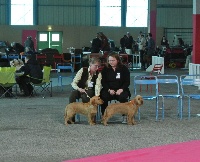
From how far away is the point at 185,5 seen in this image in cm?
3769

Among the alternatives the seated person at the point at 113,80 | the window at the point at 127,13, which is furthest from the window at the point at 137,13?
the seated person at the point at 113,80

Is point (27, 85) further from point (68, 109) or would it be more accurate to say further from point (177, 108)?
point (68, 109)

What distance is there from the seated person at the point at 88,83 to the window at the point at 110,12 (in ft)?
87.4

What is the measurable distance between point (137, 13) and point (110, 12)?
158 cm

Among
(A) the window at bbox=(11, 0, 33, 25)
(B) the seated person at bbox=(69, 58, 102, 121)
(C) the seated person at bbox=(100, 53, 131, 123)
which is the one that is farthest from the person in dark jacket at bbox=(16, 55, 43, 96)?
(A) the window at bbox=(11, 0, 33, 25)

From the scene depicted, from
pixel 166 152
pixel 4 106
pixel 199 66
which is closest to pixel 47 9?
pixel 199 66

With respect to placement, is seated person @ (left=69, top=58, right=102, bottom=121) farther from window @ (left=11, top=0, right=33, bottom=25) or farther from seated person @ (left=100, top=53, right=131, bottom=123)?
window @ (left=11, top=0, right=33, bottom=25)

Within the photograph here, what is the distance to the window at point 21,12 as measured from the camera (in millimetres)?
35312

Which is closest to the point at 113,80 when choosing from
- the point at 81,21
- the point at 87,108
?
the point at 87,108

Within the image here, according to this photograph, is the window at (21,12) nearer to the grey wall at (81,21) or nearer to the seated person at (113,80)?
the grey wall at (81,21)

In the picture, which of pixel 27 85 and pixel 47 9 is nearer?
pixel 27 85

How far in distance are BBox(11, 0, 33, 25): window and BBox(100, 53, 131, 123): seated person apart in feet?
85.0

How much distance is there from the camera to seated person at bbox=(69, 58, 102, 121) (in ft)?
32.9

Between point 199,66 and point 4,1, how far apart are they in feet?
64.1
